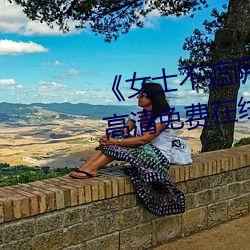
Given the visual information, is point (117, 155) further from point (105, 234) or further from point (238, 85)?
point (238, 85)

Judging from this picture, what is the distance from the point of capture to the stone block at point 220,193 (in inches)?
169

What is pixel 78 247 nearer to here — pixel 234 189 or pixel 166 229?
pixel 166 229

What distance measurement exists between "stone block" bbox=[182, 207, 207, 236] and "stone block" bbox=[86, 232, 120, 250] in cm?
80

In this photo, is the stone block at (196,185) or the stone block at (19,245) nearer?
the stone block at (19,245)

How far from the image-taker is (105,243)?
11.1 feet

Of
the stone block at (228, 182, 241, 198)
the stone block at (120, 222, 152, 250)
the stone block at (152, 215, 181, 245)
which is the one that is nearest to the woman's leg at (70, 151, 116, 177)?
the stone block at (120, 222, 152, 250)

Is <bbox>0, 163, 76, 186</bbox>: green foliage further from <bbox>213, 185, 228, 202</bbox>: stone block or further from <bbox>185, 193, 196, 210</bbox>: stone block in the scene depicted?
<bbox>213, 185, 228, 202</bbox>: stone block

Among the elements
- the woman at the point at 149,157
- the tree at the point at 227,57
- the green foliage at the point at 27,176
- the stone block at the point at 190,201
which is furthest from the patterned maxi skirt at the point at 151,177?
the tree at the point at 227,57

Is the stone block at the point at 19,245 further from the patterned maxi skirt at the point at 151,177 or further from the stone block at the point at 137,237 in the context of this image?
the patterned maxi skirt at the point at 151,177

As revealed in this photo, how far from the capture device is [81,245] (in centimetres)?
323

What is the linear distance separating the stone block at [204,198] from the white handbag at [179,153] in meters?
0.33

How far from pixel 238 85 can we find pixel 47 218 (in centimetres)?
467

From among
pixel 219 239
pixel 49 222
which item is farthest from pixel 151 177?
pixel 219 239

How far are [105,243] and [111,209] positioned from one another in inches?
10.2
